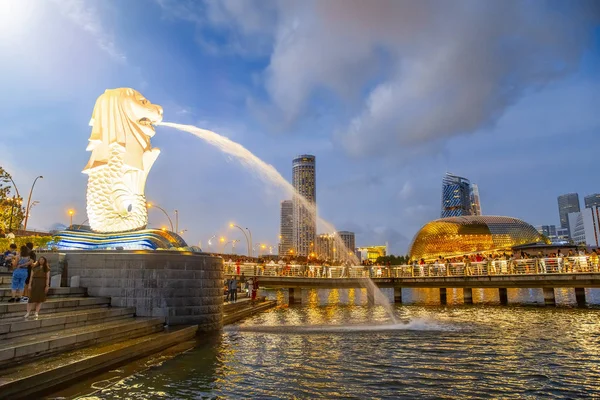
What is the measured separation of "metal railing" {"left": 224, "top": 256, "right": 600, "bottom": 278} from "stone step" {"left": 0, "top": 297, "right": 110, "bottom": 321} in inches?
956

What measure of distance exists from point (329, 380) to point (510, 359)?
623 cm

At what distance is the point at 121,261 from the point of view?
686 inches

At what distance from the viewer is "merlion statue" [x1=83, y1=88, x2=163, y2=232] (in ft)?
67.7

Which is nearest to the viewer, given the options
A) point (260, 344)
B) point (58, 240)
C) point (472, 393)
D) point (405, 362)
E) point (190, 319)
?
point (472, 393)

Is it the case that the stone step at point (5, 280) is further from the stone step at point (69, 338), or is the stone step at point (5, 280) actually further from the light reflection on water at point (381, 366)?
the light reflection on water at point (381, 366)

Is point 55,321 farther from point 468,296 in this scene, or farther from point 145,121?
point 468,296

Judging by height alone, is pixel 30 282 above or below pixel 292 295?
above

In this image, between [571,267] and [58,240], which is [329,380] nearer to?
[58,240]

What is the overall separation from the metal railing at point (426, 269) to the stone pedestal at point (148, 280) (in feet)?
72.2

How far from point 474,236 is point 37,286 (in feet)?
427

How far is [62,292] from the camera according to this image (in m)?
15.9

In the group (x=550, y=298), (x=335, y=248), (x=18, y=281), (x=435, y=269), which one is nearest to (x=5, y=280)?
(x=18, y=281)

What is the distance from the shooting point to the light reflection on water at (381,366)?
9820 millimetres

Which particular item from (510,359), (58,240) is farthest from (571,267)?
(58,240)
